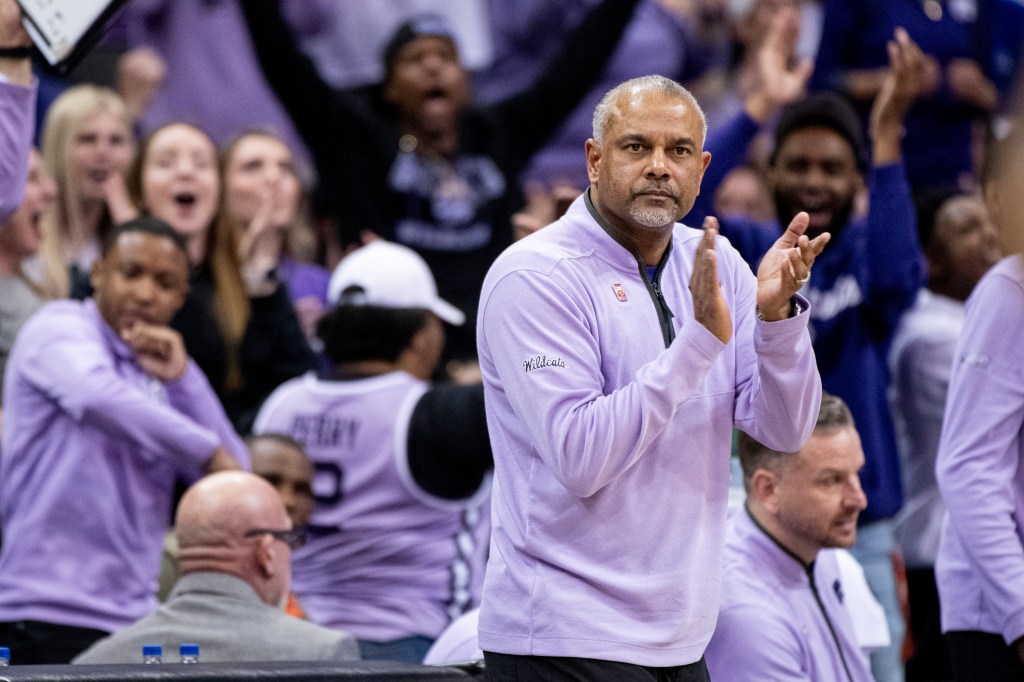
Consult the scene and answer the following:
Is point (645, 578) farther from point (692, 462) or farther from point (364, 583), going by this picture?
point (364, 583)

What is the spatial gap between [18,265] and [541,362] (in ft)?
11.3

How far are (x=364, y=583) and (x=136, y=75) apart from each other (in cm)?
373

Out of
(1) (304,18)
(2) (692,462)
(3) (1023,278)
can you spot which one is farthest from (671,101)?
(1) (304,18)

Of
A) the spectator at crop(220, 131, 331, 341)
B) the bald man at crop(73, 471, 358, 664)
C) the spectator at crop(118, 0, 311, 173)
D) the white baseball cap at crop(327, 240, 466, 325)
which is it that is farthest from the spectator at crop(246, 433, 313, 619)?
the spectator at crop(118, 0, 311, 173)

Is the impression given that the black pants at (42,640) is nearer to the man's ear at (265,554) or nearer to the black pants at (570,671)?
the man's ear at (265,554)

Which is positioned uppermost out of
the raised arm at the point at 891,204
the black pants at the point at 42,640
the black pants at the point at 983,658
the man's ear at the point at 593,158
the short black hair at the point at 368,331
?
the man's ear at the point at 593,158

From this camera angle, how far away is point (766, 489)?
4.34 m

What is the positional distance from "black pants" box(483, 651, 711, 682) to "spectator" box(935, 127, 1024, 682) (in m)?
1.18

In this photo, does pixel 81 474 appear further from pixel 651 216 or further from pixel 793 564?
pixel 651 216

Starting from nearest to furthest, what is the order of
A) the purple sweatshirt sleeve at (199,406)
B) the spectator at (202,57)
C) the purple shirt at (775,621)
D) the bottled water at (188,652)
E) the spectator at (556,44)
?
the bottled water at (188,652) → the purple shirt at (775,621) → the purple sweatshirt sleeve at (199,406) → the spectator at (202,57) → the spectator at (556,44)

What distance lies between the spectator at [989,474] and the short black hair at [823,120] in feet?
5.15

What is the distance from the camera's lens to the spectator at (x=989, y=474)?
4141mm

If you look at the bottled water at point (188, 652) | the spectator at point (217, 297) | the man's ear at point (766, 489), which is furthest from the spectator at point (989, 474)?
the spectator at point (217, 297)

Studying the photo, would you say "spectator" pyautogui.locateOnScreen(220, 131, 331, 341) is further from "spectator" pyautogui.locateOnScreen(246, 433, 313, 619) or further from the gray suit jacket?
the gray suit jacket
